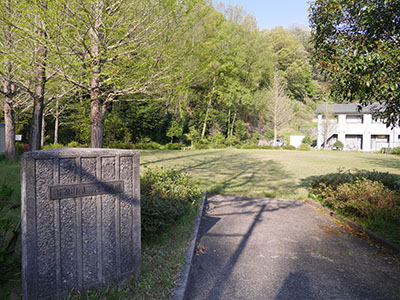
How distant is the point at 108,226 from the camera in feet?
9.31

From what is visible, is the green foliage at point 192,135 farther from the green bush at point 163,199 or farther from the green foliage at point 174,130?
the green bush at point 163,199

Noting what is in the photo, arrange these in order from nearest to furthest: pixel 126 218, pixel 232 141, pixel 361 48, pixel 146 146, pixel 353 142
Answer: pixel 126 218
pixel 361 48
pixel 146 146
pixel 232 141
pixel 353 142

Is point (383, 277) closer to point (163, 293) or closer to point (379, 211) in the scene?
point (379, 211)

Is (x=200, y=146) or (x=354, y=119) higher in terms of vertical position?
(x=354, y=119)

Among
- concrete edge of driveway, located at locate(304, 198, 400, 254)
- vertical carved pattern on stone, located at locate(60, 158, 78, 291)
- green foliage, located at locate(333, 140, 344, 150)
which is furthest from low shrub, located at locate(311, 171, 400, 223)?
green foliage, located at locate(333, 140, 344, 150)

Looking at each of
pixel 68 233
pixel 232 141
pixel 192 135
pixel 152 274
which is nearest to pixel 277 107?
pixel 232 141

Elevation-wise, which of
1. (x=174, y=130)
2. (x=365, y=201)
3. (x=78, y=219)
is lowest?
(x=365, y=201)

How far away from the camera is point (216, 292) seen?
3109 millimetres

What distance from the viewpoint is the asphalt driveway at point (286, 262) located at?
3159 mm

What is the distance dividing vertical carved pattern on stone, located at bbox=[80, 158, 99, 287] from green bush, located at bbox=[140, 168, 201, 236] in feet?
4.27

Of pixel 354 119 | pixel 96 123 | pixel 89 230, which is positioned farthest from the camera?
pixel 354 119

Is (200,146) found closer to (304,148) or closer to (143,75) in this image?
(304,148)

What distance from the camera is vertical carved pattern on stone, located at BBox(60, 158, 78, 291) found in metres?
2.55

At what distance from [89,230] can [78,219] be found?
6.5 inches
